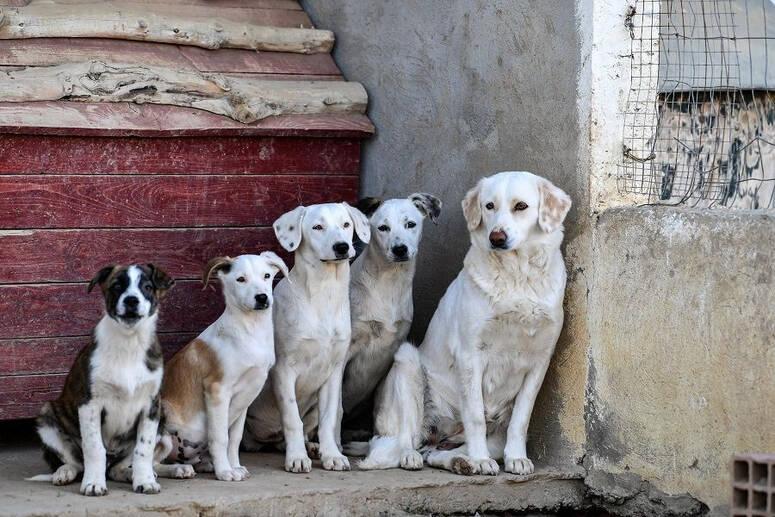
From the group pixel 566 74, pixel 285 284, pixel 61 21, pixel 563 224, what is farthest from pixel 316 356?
pixel 61 21

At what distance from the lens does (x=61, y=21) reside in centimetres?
671

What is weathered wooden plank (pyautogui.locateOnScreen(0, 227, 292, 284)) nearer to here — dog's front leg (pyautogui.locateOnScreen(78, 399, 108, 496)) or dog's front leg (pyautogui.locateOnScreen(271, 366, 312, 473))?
dog's front leg (pyautogui.locateOnScreen(271, 366, 312, 473))

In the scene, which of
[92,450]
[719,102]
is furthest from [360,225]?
[719,102]

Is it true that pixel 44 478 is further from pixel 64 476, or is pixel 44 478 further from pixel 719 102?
pixel 719 102

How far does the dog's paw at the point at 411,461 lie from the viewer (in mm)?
6119

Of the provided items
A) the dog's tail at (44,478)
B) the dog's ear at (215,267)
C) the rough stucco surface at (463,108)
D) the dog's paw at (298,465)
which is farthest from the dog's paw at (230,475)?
the rough stucco surface at (463,108)

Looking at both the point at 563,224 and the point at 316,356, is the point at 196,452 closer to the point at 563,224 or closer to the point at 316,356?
the point at 316,356

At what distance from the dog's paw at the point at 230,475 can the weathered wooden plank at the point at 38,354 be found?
1.17 meters

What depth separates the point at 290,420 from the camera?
242 inches

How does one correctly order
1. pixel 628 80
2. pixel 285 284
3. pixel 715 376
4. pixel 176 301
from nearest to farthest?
1. pixel 715 376
2. pixel 628 80
3. pixel 285 284
4. pixel 176 301

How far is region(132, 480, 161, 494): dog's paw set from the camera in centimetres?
543

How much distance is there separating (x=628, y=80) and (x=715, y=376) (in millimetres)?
1558

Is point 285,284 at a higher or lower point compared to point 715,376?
higher

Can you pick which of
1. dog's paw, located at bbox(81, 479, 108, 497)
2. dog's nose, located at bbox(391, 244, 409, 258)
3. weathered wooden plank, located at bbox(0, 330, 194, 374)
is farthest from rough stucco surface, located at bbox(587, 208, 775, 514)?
weathered wooden plank, located at bbox(0, 330, 194, 374)
